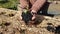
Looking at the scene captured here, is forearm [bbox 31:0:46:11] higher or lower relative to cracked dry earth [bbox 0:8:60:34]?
higher

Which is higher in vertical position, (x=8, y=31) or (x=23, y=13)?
(x=23, y=13)

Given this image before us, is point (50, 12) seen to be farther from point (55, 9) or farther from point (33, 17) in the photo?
point (33, 17)

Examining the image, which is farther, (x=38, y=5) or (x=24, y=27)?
(x=24, y=27)

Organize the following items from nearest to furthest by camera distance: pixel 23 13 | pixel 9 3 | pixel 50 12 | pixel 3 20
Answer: pixel 23 13
pixel 3 20
pixel 50 12
pixel 9 3

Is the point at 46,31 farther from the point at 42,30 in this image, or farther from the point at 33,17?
the point at 33,17

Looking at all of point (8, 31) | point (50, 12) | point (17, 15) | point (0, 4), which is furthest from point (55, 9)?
point (0, 4)

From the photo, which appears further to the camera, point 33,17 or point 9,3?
point 9,3

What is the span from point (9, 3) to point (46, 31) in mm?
1929

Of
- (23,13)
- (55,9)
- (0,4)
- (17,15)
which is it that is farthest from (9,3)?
(23,13)

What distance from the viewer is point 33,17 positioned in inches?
91.7

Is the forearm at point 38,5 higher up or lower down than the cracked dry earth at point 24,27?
higher up

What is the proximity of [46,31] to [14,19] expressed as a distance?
0.43 meters

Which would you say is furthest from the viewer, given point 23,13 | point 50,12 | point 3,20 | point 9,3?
point 9,3

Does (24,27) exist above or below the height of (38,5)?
below
